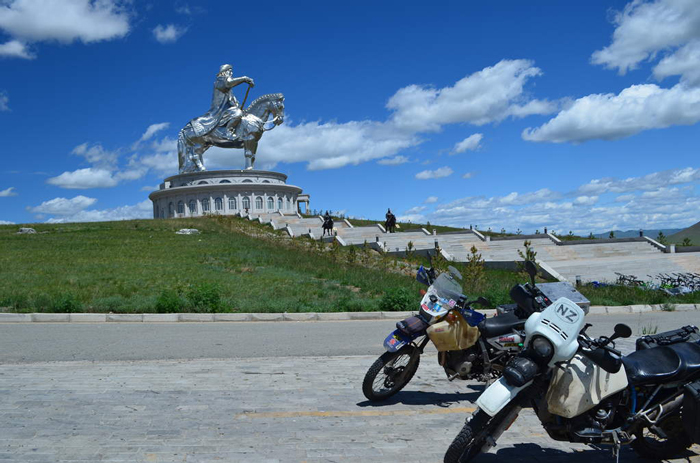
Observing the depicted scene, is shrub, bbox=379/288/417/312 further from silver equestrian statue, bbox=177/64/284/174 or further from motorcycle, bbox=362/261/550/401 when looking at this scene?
silver equestrian statue, bbox=177/64/284/174

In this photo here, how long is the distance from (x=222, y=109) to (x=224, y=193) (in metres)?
8.63

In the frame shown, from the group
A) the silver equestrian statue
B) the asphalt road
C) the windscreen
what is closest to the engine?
the windscreen

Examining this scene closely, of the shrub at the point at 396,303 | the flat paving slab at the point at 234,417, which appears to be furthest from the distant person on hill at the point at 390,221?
the flat paving slab at the point at 234,417

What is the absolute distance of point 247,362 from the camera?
25.6ft

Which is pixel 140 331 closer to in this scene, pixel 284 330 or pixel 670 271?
pixel 284 330

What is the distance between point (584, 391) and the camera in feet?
12.7

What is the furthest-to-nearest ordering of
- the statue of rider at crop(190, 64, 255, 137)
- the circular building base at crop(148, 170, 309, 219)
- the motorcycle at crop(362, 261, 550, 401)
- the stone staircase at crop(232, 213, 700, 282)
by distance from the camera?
1. the statue of rider at crop(190, 64, 255, 137)
2. the circular building base at crop(148, 170, 309, 219)
3. the stone staircase at crop(232, 213, 700, 282)
4. the motorcycle at crop(362, 261, 550, 401)

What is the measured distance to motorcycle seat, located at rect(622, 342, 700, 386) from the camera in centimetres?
406

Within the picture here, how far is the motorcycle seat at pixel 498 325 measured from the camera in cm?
560

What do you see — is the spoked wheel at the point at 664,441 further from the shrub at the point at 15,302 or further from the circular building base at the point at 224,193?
the circular building base at the point at 224,193

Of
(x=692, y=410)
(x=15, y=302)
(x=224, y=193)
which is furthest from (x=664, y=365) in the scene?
(x=224, y=193)

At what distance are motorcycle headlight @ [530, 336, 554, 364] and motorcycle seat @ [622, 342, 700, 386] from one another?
712 millimetres

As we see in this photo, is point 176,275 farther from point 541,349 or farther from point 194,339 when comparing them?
point 541,349

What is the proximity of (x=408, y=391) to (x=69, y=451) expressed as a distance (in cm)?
343
